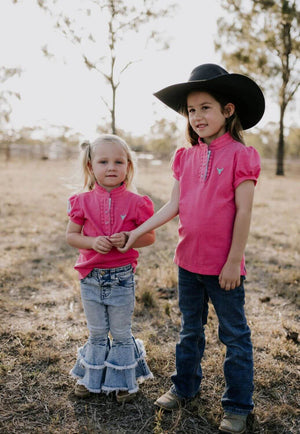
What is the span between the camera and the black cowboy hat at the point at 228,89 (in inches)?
73.6

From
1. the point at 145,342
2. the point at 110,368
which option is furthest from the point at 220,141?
the point at 145,342

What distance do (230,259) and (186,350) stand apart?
0.65 meters

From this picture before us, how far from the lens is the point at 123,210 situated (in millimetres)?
2182

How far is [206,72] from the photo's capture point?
1949mm

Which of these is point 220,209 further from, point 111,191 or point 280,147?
point 280,147

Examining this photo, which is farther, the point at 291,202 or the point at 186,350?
the point at 291,202

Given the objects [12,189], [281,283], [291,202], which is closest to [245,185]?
[281,283]

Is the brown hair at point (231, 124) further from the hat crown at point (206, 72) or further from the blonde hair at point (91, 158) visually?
the blonde hair at point (91, 158)

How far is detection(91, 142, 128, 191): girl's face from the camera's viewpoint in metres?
2.17

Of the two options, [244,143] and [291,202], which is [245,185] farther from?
[291,202]

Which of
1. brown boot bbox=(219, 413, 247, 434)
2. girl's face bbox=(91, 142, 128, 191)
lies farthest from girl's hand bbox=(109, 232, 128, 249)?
brown boot bbox=(219, 413, 247, 434)

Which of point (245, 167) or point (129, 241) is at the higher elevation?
point (245, 167)

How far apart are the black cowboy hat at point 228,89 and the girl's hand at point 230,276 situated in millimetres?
773

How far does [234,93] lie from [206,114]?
0.56 ft
